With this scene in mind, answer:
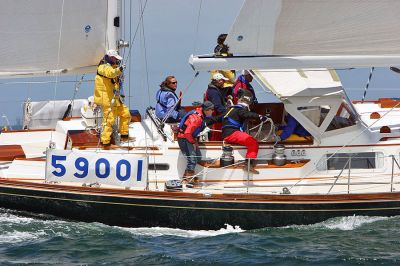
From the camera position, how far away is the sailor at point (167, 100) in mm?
12992

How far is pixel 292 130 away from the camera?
12.2 metres

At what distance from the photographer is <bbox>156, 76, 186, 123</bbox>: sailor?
13.0m

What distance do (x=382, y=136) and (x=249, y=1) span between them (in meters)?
2.92

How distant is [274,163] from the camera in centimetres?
1198

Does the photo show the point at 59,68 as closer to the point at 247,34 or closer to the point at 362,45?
the point at 247,34

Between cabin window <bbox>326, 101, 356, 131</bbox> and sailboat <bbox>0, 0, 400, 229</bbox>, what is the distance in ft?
0.05

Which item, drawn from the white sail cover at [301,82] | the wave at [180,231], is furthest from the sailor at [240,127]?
the wave at [180,231]

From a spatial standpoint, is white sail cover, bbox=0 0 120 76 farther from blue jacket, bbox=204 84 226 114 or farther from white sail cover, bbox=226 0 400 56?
white sail cover, bbox=226 0 400 56

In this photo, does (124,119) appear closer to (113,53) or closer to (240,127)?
(113,53)

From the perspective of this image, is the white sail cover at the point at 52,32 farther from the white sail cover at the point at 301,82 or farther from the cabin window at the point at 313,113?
the cabin window at the point at 313,113

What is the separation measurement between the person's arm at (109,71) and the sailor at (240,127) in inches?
68.7

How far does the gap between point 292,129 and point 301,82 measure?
923 mm

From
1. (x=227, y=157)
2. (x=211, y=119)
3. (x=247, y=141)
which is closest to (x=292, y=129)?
(x=247, y=141)

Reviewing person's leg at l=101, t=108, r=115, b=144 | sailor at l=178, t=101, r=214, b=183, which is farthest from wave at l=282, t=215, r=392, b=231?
person's leg at l=101, t=108, r=115, b=144
